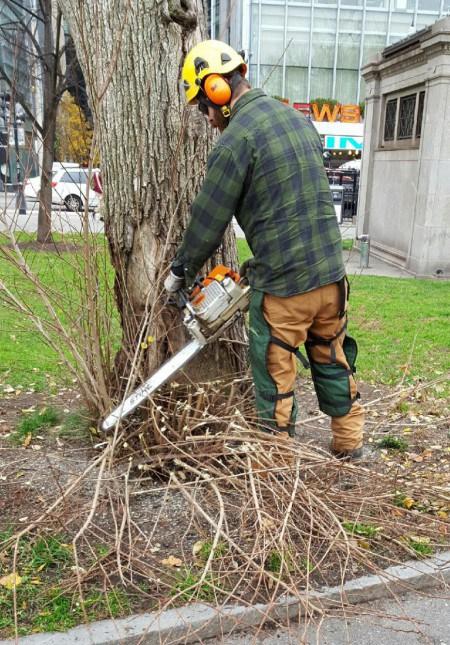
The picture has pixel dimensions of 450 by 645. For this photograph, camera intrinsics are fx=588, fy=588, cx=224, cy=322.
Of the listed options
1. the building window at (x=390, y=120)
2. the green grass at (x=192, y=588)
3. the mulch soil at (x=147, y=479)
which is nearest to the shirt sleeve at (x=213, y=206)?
the mulch soil at (x=147, y=479)

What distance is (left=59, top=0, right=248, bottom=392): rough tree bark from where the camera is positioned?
3.20 meters

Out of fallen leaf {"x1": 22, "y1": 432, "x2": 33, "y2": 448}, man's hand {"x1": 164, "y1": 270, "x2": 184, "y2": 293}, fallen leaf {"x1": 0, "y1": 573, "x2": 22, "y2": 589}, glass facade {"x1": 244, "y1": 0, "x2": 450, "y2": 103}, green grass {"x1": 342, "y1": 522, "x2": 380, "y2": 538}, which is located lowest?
fallen leaf {"x1": 22, "y1": 432, "x2": 33, "y2": 448}

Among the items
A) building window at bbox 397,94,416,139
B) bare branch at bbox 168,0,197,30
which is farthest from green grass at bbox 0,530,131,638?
building window at bbox 397,94,416,139

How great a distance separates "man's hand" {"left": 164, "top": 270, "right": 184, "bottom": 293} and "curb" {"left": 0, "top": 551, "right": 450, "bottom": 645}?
1510 mm

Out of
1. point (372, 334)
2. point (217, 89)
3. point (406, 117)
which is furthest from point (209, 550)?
point (406, 117)

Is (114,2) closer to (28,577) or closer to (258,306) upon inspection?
(258,306)

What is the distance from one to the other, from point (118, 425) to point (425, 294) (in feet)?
19.4

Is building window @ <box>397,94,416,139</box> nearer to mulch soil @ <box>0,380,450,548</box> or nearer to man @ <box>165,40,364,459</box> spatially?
mulch soil @ <box>0,380,450,548</box>

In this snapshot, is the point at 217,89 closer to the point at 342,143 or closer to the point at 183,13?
the point at 183,13

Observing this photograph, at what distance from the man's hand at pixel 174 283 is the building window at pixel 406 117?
8012 mm

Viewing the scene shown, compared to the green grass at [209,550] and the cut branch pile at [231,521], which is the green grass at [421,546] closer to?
the cut branch pile at [231,521]

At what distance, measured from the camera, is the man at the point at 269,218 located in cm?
282

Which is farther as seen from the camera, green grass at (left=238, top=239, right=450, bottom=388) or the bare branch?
green grass at (left=238, top=239, right=450, bottom=388)

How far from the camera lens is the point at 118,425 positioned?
308 centimetres
